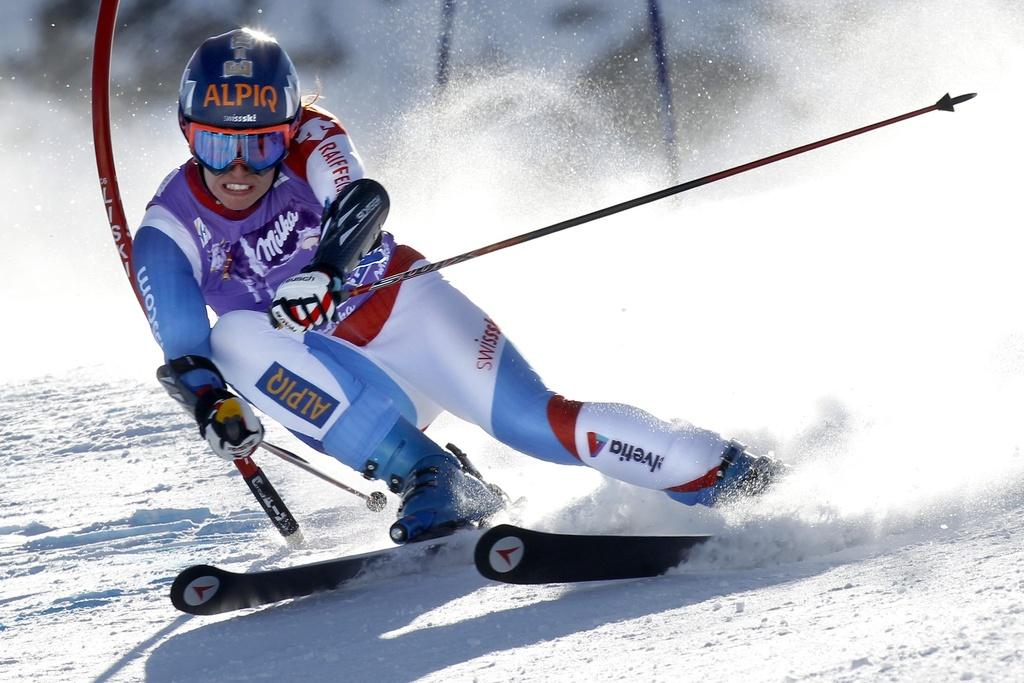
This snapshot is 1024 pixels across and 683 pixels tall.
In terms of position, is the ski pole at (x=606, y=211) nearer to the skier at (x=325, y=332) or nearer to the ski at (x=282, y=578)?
the skier at (x=325, y=332)

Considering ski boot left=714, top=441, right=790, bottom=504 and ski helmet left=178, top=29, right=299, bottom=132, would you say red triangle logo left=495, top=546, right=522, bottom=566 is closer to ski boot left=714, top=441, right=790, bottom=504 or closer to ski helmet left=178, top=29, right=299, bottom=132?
ski boot left=714, top=441, right=790, bottom=504

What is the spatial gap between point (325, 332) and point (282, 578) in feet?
2.55

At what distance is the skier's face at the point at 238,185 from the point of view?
319cm

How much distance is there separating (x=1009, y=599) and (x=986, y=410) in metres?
1.44

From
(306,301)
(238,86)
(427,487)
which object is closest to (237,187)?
(238,86)

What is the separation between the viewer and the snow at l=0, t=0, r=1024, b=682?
89.4 inches

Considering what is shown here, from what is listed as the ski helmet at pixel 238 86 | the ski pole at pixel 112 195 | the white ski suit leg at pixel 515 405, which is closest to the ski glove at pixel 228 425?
the ski pole at pixel 112 195

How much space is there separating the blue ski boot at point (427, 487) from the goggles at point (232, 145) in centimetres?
83

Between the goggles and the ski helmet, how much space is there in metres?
0.02

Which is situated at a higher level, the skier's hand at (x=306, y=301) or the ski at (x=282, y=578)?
the skier's hand at (x=306, y=301)

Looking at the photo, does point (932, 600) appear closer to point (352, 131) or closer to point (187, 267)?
point (187, 267)

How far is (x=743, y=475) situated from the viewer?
9.63 feet

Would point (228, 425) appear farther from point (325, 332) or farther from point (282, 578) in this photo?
point (325, 332)

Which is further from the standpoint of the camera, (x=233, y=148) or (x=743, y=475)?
(x=233, y=148)
